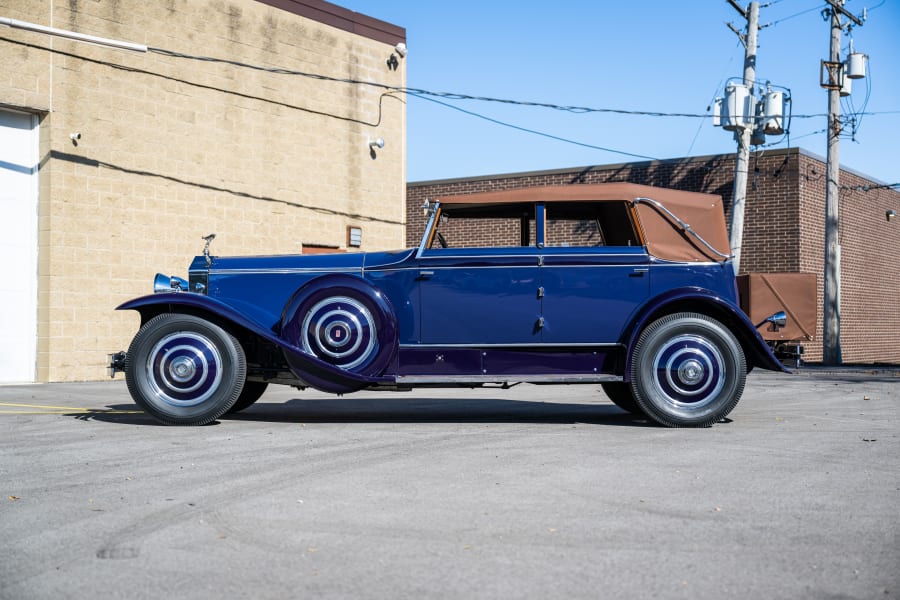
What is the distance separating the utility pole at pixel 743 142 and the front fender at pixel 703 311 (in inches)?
410

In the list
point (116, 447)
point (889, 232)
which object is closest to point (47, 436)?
point (116, 447)

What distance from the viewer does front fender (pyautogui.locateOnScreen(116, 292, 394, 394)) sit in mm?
7496

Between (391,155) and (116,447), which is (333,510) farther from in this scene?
(391,155)

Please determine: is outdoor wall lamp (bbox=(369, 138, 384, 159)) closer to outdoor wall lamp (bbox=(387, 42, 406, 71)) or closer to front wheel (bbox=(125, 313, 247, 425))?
outdoor wall lamp (bbox=(387, 42, 406, 71))

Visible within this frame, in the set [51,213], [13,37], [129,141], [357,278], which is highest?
[13,37]

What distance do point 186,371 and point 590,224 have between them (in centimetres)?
375

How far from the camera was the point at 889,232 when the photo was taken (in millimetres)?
25750

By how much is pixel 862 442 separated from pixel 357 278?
159 inches

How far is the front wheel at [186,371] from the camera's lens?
7605 millimetres

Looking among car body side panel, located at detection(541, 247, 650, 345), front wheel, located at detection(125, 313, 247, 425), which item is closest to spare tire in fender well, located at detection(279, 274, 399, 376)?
front wheel, located at detection(125, 313, 247, 425)

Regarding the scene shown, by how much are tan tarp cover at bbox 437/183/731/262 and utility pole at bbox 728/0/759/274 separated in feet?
33.4

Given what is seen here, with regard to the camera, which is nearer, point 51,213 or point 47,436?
point 47,436

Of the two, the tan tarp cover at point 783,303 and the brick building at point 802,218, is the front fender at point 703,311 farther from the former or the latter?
the brick building at point 802,218

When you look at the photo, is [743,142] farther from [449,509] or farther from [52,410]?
[449,509]
